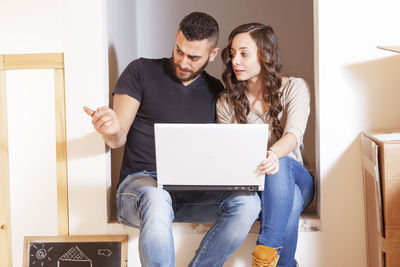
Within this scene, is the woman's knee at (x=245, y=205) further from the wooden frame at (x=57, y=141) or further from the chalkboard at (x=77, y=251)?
the wooden frame at (x=57, y=141)

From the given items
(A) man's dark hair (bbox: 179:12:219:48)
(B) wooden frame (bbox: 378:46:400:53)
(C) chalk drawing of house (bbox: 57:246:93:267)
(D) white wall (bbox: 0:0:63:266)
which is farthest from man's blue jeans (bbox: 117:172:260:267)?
(B) wooden frame (bbox: 378:46:400:53)

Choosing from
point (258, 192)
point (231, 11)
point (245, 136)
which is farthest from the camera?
point (231, 11)

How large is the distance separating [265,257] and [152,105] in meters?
0.77

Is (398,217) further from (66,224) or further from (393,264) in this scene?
(66,224)

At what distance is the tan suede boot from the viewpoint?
1.63 metres

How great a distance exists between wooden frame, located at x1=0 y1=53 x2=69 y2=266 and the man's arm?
0.22 metres

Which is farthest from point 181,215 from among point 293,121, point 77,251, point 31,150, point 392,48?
point 392,48

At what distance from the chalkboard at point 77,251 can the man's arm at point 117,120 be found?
381 millimetres

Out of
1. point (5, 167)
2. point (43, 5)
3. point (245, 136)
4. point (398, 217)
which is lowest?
point (398, 217)

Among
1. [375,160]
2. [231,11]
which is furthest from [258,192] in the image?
[231,11]

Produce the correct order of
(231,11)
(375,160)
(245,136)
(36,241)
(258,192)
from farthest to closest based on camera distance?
(231,11) → (36,241) → (258,192) → (375,160) → (245,136)

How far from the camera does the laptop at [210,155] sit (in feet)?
5.16

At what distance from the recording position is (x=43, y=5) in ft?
6.91

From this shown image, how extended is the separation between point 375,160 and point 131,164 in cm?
91
